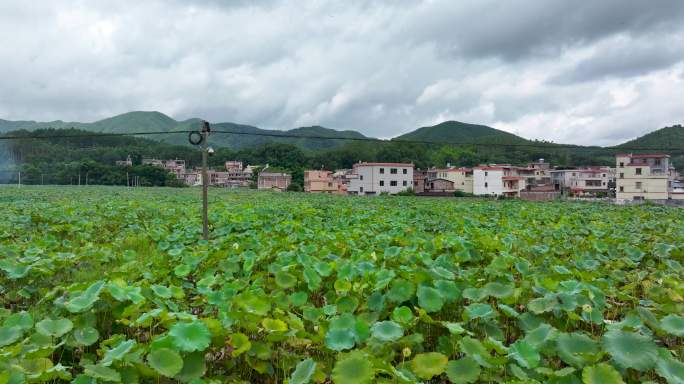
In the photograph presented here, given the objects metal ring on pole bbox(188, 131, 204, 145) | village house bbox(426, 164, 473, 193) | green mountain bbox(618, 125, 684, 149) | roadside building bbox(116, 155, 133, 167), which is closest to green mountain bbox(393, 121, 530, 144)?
green mountain bbox(618, 125, 684, 149)

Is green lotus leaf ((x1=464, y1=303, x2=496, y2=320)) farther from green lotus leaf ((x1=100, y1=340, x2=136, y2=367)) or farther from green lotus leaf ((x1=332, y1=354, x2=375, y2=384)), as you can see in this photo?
green lotus leaf ((x1=100, y1=340, x2=136, y2=367))

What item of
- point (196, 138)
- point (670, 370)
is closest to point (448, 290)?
point (670, 370)

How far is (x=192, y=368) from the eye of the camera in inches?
71.4

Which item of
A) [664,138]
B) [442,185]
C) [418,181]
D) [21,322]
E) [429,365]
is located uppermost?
[664,138]

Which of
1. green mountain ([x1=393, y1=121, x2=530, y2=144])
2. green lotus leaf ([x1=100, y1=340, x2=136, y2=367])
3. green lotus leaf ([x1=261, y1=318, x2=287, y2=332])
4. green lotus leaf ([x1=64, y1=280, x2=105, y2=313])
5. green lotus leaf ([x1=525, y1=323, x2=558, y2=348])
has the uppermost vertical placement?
green mountain ([x1=393, y1=121, x2=530, y2=144])

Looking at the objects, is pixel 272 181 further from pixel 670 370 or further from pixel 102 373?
pixel 670 370

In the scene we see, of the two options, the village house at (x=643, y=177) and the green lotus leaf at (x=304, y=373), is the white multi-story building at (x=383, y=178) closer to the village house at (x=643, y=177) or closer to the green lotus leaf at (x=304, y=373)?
the village house at (x=643, y=177)

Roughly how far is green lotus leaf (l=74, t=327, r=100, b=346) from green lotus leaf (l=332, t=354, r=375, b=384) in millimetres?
1324

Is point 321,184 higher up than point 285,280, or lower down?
higher up

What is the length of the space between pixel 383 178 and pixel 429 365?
51.2 meters

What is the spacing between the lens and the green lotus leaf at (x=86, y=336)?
81.9 inches

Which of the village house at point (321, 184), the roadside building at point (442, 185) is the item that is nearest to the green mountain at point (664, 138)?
the roadside building at point (442, 185)

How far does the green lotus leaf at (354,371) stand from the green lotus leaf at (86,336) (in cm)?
132

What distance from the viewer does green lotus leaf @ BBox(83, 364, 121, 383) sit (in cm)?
157
